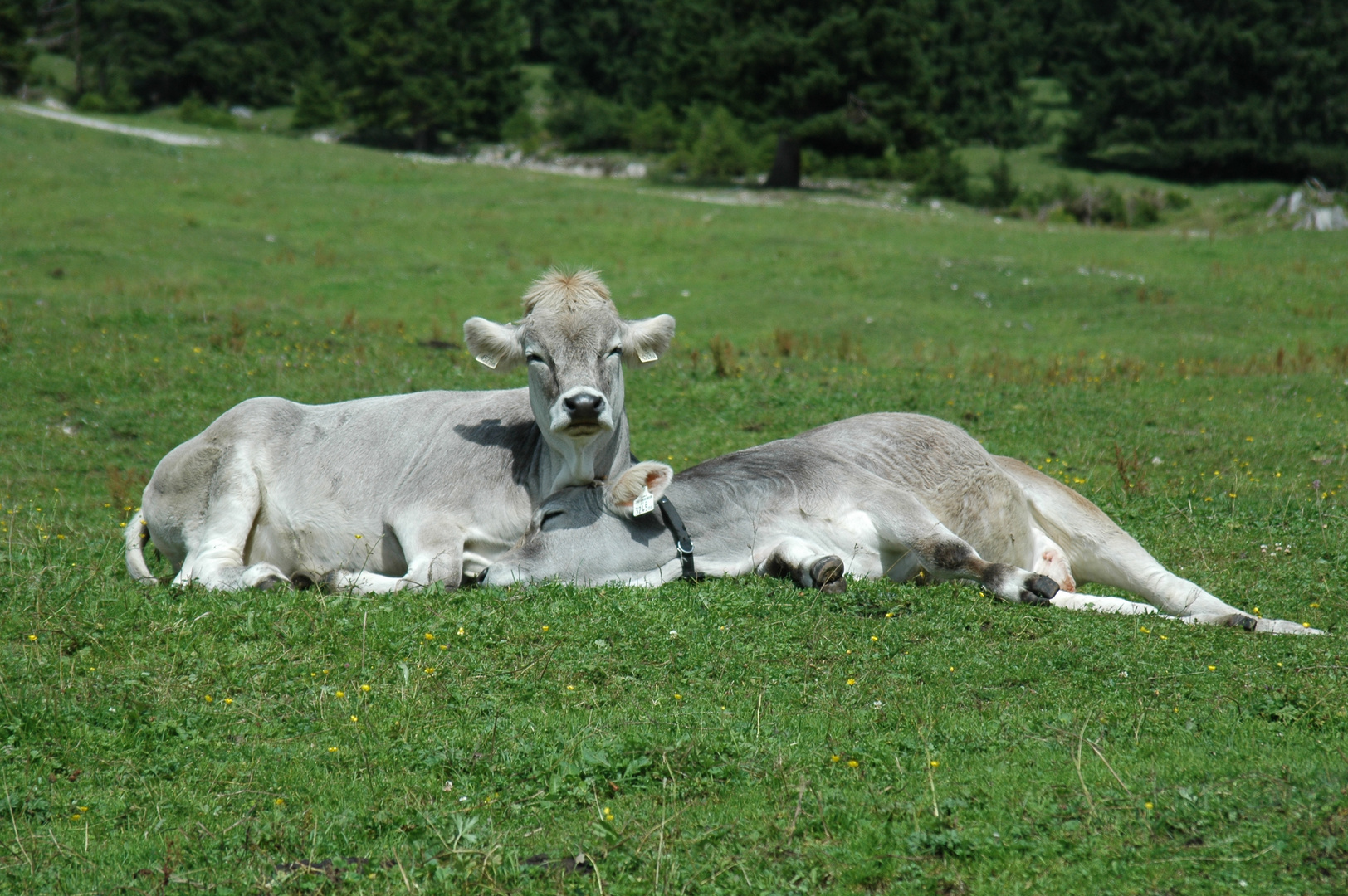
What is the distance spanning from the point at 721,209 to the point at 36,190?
1934 cm

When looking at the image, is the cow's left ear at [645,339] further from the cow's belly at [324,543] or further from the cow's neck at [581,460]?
the cow's belly at [324,543]

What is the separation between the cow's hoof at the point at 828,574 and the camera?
7.66 metres

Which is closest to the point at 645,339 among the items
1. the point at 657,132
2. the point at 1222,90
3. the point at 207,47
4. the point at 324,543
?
the point at 324,543

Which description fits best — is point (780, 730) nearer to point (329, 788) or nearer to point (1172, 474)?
point (329, 788)

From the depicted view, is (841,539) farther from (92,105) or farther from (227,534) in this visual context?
(92,105)

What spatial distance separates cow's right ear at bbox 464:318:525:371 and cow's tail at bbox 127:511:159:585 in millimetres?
2869

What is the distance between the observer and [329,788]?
4.95m

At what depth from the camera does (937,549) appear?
311 inches

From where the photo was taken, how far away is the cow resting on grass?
8297mm

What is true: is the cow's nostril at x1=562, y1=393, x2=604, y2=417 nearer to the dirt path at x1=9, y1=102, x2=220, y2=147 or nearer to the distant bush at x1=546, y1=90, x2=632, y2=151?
the dirt path at x1=9, y1=102, x2=220, y2=147

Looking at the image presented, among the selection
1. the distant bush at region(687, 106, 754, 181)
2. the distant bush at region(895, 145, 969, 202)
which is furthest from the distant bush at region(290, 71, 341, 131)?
the distant bush at region(895, 145, 969, 202)

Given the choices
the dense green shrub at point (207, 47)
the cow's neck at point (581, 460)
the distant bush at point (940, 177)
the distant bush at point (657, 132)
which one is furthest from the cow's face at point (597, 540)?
the dense green shrub at point (207, 47)

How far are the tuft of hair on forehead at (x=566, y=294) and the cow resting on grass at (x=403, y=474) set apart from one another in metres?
0.01

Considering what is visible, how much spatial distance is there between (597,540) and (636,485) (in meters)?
0.49
